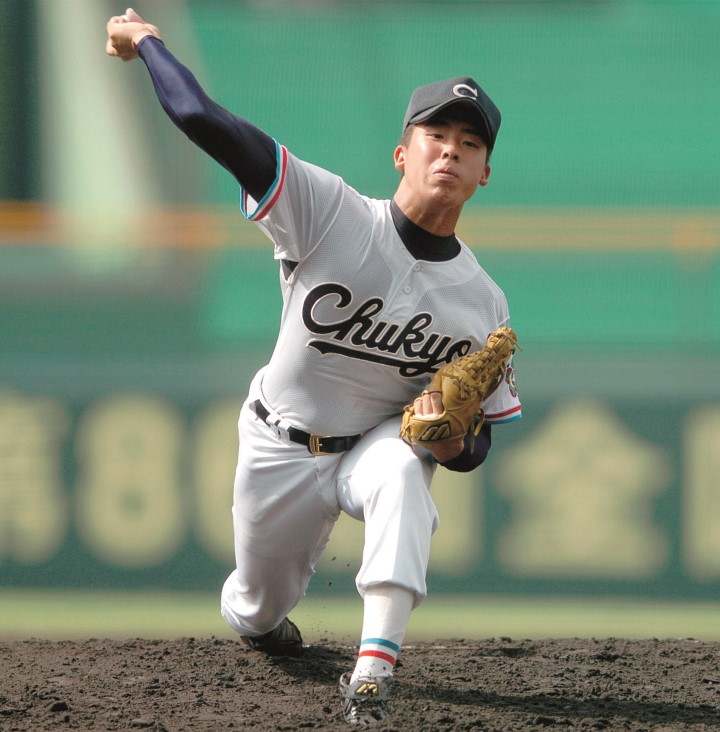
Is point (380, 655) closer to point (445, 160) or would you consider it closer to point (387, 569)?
point (387, 569)

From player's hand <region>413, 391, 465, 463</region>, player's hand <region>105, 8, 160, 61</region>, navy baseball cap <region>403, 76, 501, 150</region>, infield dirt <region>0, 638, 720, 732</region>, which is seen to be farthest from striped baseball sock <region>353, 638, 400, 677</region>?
player's hand <region>105, 8, 160, 61</region>

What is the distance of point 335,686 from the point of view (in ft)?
9.34

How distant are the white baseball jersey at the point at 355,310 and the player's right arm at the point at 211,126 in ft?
0.17

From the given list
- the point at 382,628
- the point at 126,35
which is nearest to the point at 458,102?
the point at 126,35

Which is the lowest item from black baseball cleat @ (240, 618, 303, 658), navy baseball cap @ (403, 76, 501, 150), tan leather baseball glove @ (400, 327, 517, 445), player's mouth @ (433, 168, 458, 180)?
black baseball cleat @ (240, 618, 303, 658)

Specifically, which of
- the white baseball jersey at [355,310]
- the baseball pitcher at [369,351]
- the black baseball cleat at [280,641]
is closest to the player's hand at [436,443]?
the baseball pitcher at [369,351]

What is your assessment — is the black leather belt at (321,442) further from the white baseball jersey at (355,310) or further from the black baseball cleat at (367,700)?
the black baseball cleat at (367,700)

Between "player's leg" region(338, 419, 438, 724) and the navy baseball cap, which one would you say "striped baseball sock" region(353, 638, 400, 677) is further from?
the navy baseball cap

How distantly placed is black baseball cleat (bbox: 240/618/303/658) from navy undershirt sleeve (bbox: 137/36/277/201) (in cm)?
128

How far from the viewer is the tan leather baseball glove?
249 cm

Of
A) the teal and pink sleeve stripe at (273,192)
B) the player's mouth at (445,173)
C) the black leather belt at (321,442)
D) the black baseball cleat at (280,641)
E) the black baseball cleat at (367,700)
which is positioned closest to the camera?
the black baseball cleat at (367,700)

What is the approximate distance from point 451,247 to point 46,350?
221 cm

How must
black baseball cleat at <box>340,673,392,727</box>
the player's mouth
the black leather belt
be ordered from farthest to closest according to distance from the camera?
the black leather belt, the player's mouth, black baseball cleat at <box>340,673,392,727</box>

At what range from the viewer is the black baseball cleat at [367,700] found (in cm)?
233
